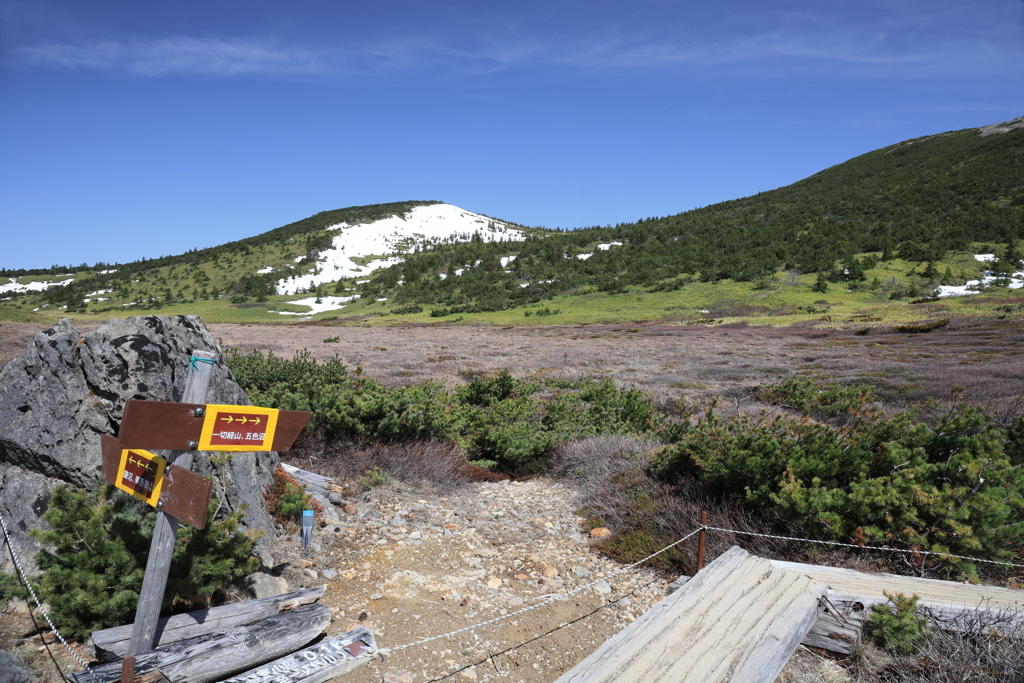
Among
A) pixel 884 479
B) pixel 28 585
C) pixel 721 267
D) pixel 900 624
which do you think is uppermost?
pixel 721 267

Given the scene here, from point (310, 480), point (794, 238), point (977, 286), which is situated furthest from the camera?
point (794, 238)

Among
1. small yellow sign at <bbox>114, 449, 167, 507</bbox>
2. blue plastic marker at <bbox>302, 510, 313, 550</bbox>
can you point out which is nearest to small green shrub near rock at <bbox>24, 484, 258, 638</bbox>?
small yellow sign at <bbox>114, 449, 167, 507</bbox>

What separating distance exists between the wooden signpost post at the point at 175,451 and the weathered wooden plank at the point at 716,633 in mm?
2197

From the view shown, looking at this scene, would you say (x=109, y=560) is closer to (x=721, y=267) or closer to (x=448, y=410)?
(x=448, y=410)

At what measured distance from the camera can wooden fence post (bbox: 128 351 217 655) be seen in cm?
297

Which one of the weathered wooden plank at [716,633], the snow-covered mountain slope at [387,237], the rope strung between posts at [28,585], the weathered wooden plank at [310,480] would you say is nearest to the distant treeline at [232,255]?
the snow-covered mountain slope at [387,237]

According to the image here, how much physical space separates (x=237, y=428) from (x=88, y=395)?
7.68 feet

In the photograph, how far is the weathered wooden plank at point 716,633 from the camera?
301 cm

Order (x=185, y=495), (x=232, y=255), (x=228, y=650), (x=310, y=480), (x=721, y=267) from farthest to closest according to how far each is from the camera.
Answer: (x=232, y=255), (x=721, y=267), (x=310, y=480), (x=228, y=650), (x=185, y=495)

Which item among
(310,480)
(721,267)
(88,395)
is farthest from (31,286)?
(88,395)

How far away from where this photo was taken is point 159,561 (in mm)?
2992

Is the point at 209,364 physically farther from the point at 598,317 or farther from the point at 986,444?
the point at 598,317

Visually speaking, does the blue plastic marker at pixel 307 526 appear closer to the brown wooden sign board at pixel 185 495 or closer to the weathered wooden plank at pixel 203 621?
the weathered wooden plank at pixel 203 621

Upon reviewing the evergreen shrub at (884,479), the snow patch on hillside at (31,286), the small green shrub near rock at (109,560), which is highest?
the snow patch on hillside at (31,286)
